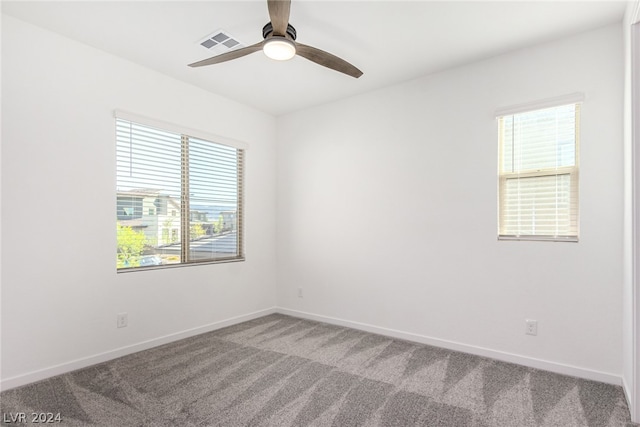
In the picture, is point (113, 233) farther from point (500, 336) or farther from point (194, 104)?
point (500, 336)

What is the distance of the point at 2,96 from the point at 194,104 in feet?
5.24

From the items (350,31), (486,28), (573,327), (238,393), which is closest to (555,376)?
(573,327)

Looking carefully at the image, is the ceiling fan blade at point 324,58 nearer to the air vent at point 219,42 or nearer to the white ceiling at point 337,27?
the white ceiling at point 337,27

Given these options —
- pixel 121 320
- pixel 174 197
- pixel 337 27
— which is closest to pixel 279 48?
pixel 337 27

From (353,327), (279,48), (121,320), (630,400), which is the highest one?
(279,48)

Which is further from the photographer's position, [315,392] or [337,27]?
[337,27]

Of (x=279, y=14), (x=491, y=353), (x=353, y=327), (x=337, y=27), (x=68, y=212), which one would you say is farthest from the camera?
(x=353, y=327)

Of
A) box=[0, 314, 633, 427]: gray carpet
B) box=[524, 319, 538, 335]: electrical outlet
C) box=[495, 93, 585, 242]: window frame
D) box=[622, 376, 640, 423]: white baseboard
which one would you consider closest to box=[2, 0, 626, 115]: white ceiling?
box=[495, 93, 585, 242]: window frame

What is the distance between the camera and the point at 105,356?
2904mm

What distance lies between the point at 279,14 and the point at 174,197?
2276mm

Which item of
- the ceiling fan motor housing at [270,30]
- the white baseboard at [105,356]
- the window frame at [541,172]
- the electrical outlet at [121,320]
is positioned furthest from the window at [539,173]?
the electrical outlet at [121,320]

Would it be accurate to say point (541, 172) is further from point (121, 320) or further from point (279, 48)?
point (121, 320)

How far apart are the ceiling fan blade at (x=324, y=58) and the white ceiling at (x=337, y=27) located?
11.9 inches

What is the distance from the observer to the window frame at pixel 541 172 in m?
2.67
